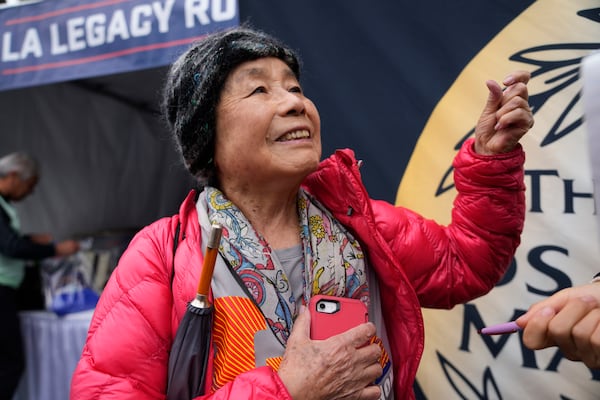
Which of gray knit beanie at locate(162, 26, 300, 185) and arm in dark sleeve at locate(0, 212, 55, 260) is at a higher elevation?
gray knit beanie at locate(162, 26, 300, 185)

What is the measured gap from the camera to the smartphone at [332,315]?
3.23 feet

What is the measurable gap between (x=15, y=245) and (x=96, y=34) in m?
1.42

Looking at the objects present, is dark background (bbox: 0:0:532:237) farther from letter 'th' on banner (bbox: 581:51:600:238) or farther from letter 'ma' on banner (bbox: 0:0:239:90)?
letter 'th' on banner (bbox: 581:51:600:238)

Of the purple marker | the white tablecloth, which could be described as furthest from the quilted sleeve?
the white tablecloth

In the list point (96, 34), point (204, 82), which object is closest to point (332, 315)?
→ point (204, 82)

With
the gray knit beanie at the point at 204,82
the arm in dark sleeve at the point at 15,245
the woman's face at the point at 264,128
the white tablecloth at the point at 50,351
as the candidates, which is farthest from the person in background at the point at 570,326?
the arm in dark sleeve at the point at 15,245

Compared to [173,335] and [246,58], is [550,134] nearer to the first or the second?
[246,58]

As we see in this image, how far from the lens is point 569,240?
5.15ft

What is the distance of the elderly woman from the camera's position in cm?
94

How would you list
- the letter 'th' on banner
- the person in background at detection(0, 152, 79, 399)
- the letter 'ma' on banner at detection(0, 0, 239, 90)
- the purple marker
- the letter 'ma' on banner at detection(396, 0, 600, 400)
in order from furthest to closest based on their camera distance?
the person in background at detection(0, 152, 79, 399)
the letter 'ma' on banner at detection(0, 0, 239, 90)
the letter 'ma' on banner at detection(396, 0, 600, 400)
the purple marker
the letter 'th' on banner

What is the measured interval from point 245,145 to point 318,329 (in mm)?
433

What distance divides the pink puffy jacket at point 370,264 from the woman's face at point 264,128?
0.44ft

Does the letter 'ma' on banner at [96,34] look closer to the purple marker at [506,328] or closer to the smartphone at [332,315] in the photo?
the smartphone at [332,315]

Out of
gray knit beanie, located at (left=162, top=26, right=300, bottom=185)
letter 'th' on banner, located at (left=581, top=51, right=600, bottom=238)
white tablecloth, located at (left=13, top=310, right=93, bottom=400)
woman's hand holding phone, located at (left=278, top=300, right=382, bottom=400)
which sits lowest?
white tablecloth, located at (left=13, top=310, right=93, bottom=400)
